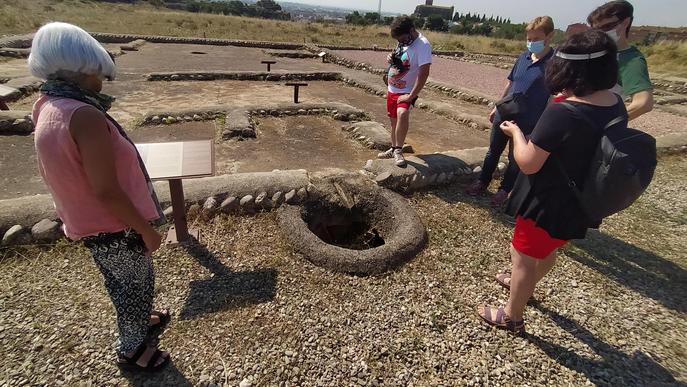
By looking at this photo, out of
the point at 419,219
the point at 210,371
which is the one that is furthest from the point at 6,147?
the point at 419,219

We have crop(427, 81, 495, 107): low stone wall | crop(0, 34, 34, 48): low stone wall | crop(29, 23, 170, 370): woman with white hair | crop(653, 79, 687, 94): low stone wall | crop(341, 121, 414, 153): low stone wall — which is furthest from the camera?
crop(653, 79, 687, 94): low stone wall

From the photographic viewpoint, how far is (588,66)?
1.86 meters

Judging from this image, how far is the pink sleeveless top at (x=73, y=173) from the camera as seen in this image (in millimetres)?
1532

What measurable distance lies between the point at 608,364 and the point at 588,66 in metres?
2.05

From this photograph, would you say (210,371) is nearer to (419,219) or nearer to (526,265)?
(526,265)

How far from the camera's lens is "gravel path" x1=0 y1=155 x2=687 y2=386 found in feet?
7.55

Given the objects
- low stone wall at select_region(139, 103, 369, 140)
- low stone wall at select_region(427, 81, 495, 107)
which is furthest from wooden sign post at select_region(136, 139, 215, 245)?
low stone wall at select_region(427, 81, 495, 107)

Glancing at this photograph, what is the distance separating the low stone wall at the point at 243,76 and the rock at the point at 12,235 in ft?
28.9

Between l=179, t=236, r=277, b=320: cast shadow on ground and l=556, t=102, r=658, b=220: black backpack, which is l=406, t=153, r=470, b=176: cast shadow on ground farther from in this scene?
l=556, t=102, r=658, b=220: black backpack

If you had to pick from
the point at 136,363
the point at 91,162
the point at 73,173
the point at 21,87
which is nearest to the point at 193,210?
the point at 136,363

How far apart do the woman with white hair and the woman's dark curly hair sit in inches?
91.4

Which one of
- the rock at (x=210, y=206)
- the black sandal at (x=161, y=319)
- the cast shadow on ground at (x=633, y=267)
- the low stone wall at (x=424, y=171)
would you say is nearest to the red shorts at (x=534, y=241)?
the cast shadow on ground at (x=633, y=267)

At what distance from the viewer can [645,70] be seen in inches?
120

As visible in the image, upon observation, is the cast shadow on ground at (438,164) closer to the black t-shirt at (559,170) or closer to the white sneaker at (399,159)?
the white sneaker at (399,159)
